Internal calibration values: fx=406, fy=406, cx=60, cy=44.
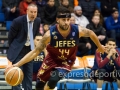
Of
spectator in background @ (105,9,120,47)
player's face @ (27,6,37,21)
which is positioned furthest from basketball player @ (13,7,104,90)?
spectator in background @ (105,9,120,47)

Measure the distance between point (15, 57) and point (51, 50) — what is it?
Answer: 1.24 metres

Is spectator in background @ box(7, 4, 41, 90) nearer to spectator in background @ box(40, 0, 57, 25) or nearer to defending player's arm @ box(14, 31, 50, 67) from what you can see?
defending player's arm @ box(14, 31, 50, 67)

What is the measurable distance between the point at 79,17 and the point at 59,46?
16.2 feet

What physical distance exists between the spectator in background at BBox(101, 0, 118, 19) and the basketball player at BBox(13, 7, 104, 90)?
19.2 feet

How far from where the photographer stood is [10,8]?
11.6 metres

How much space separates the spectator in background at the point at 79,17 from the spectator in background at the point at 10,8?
66.2 inches

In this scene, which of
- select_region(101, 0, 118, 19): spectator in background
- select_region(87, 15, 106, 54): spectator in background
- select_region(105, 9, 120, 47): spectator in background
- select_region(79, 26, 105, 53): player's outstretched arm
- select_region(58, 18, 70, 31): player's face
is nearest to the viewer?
select_region(58, 18, 70, 31): player's face

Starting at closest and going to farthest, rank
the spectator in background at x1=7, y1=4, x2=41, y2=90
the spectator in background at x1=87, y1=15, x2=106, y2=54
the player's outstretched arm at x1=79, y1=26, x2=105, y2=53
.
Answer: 1. the player's outstretched arm at x1=79, y1=26, x2=105, y2=53
2. the spectator in background at x1=7, y1=4, x2=41, y2=90
3. the spectator in background at x1=87, y1=15, x2=106, y2=54

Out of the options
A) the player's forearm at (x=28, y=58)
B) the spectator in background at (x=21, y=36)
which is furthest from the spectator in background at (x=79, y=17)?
the player's forearm at (x=28, y=58)

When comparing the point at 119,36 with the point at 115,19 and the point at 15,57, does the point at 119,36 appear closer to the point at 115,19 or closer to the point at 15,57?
the point at 115,19

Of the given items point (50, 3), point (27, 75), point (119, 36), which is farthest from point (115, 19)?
point (27, 75)

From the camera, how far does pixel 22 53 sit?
25.9ft

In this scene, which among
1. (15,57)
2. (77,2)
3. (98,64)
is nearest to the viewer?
(15,57)

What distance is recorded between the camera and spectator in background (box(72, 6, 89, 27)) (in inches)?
450
